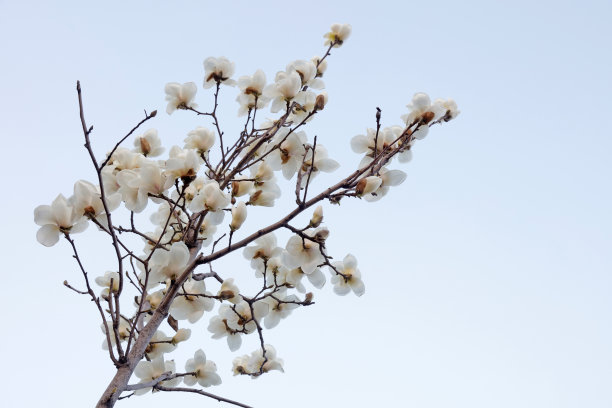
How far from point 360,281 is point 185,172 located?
0.60 metres

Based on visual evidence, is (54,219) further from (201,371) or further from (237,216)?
(201,371)

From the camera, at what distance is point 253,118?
1.75 m

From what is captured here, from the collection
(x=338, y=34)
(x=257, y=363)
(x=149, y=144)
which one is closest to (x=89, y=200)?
(x=149, y=144)

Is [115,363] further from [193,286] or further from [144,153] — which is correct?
[144,153]

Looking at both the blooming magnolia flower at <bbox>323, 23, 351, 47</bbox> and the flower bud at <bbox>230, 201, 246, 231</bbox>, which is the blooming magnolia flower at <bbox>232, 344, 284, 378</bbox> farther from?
the blooming magnolia flower at <bbox>323, 23, 351, 47</bbox>

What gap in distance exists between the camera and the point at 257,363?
1705 mm

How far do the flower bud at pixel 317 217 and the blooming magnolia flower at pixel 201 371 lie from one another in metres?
0.53

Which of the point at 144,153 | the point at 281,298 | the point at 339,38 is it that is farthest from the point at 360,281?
the point at 339,38

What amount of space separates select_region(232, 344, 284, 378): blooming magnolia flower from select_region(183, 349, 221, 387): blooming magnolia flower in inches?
4.7

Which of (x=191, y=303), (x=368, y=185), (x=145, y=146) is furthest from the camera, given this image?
(x=145, y=146)

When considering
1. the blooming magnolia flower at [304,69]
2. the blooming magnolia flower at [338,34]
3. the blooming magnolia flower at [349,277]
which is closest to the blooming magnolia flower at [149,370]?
the blooming magnolia flower at [349,277]

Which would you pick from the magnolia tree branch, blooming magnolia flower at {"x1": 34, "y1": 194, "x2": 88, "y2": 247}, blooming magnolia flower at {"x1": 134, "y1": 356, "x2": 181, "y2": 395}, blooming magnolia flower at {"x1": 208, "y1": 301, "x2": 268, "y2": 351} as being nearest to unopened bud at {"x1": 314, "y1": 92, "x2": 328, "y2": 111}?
the magnolia tree branch

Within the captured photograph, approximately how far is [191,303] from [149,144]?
49 cm

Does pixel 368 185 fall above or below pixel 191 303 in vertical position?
above
